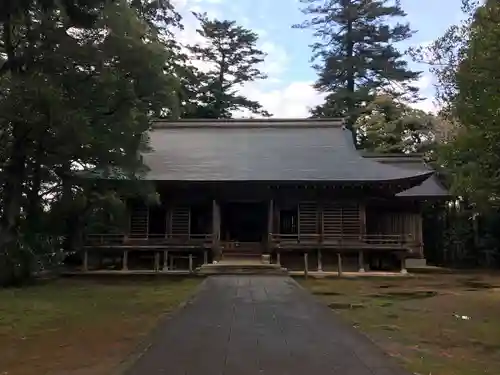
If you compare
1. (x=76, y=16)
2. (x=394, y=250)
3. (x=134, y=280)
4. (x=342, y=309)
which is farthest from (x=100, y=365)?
(x=394, y=250)

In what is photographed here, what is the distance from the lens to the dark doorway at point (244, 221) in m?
23.0

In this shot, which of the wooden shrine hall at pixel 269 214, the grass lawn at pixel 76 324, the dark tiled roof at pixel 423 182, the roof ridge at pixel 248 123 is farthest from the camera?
the roof ridge at pixel 248 123

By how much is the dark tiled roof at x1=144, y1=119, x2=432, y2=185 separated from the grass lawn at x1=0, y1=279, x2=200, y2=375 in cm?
677

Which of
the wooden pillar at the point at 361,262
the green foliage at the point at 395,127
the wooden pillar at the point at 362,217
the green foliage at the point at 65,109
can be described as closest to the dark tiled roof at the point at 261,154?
the wooden pillar at the point at 362,217

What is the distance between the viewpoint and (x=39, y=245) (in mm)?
14992

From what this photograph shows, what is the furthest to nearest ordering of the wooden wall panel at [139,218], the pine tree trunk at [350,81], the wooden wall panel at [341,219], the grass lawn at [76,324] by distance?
the pine tree trunk at [350,81] < the wooden wall panel at [139,218] < the wooden wall panel at [341,219] < the grass lawn at [76,324]

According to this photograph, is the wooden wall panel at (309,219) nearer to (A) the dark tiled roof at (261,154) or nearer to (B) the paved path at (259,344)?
(A) the dark tiled roof at (261,154)

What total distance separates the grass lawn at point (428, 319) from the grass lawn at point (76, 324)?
3.20 metres

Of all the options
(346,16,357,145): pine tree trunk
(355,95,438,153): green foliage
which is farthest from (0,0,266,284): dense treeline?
(346,16,357,145): pine tree trunk

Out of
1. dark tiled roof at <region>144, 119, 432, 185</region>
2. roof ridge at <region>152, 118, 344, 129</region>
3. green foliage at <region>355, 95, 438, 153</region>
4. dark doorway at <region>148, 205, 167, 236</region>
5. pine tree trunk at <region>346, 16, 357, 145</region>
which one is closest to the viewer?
dark tiled roof at <region>144, 119, 432, 185</region>

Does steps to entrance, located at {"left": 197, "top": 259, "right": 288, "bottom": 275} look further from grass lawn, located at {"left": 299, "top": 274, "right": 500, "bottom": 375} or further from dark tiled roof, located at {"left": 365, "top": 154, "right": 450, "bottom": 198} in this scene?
dark tiled roof, located at {"left": 365, "top": 154, "right": 450, "bottom": 198}

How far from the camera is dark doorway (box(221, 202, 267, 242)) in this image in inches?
906

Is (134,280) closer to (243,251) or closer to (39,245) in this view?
(39,245)

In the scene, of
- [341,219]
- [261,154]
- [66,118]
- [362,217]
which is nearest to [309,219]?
[341,219]
